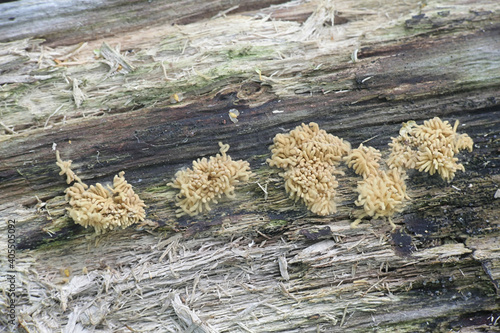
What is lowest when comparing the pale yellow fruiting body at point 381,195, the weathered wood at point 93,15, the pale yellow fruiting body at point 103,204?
the pale yellow fruiting body at point 381,195

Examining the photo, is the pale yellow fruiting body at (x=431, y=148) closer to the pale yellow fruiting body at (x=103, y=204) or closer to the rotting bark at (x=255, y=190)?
the rotting bark at (x=255, y=190)

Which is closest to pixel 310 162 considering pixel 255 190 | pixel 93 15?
pixel 255 190

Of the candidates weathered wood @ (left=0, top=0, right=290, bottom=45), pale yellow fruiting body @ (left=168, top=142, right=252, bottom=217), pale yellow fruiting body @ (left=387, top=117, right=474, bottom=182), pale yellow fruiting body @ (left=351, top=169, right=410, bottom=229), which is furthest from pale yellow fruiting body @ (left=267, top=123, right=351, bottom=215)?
weathered wood @ (left=0, top=0, right=290, bottom=45)

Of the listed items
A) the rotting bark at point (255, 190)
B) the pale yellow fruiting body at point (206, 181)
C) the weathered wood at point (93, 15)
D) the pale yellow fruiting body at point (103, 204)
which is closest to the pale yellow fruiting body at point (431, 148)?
the rotting bark at point (255, 190)

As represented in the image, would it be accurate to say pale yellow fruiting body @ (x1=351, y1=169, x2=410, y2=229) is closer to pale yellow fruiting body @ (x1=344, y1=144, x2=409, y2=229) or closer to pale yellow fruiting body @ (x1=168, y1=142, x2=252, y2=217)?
pale yellow fruiting body @ (x1=344, y1=144, x2=409, y2=229)

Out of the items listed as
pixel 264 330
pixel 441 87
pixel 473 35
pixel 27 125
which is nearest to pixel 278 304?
pixel 264 330
